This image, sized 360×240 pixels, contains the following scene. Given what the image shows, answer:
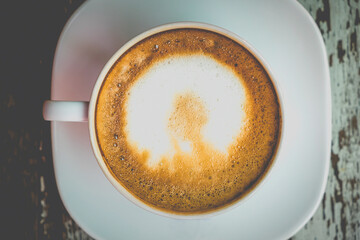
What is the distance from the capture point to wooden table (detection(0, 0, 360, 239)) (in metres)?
0.83

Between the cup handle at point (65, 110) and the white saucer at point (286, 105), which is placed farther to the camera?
the white saucer at point (286, 105)

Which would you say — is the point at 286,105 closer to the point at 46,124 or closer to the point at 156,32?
the point at 156,32

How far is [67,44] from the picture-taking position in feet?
2.30

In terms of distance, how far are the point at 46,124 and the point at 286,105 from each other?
0.61 metres

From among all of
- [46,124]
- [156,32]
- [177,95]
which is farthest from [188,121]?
[46,124]

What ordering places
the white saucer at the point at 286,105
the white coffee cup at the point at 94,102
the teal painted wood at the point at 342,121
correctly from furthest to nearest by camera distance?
the teal painted wood at the point at 342,121
the white saucer at the point at 286,105
the white coffee cup at the point at 94,102

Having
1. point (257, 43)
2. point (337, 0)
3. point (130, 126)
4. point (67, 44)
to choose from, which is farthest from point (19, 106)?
point (337, 0)

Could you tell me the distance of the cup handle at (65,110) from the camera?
0.55m

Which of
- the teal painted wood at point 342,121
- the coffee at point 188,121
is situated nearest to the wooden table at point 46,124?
the teal painted wood at point 342,121

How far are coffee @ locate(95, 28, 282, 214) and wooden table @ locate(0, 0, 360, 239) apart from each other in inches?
12.0

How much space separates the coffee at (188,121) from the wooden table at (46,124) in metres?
0.31

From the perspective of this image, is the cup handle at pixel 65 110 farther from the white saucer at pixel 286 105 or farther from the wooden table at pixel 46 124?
the wooden table at pixel 46 124

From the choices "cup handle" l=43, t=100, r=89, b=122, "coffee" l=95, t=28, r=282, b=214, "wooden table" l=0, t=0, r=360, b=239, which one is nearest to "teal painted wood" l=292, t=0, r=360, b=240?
"wooden table" l=0, t=0, r=360, b=239

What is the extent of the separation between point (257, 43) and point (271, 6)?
0.08 m
